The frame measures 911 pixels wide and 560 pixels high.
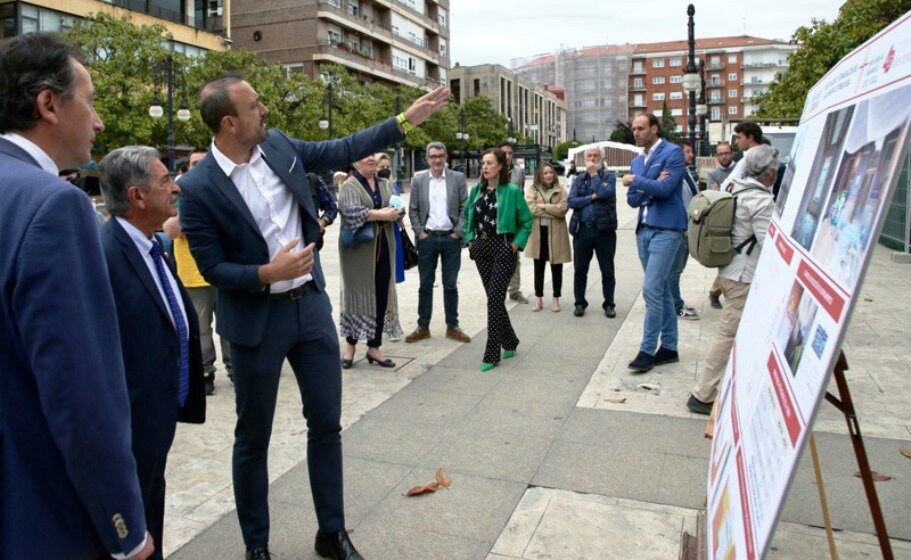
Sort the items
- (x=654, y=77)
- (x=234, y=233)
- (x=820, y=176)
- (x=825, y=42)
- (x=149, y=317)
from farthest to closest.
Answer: (x=654, y=77) → (x=825, y=42) → (x=234, y=233) → (x=149, y=317) → (x=820, y=176)

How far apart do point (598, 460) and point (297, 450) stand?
5.91 feet

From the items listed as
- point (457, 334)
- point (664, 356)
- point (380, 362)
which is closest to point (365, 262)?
point (380, 362)

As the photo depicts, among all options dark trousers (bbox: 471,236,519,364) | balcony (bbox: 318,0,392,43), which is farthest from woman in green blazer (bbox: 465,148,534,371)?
balcony (bbox: 318,0,392,43)

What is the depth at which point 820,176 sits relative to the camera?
200 cm

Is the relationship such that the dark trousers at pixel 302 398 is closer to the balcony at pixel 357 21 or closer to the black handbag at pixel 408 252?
the black handbag at pixel 408 252

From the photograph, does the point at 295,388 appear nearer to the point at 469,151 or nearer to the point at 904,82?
the point at 904,82

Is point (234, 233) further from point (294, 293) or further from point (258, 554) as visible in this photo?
point (258, 554)

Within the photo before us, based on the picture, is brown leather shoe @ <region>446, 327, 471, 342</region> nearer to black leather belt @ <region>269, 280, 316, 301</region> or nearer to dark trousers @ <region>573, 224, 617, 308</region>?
dark trousers @ <region>573, 224, 617, 308</region>

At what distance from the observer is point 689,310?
8.41m

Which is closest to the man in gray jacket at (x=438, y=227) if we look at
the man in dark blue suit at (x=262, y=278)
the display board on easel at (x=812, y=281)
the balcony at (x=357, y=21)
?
the man in dark blue suit at (x=262, y=278)

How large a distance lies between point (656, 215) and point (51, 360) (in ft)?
17.3

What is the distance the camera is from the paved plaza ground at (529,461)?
11.2 ft

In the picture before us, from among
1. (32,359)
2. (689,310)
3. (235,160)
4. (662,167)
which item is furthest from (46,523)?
(689,310)

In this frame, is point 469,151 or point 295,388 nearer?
point 295,388
